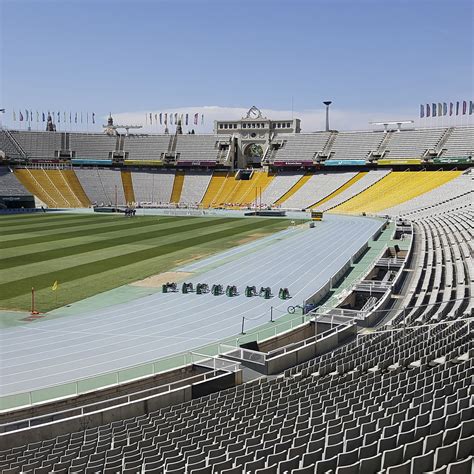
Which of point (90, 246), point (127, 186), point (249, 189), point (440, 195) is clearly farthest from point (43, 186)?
point (440, 195)

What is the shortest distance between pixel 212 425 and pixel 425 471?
550cm

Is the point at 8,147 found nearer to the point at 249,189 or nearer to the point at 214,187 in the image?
the point at 214,187

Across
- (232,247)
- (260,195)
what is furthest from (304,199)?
(232,247)

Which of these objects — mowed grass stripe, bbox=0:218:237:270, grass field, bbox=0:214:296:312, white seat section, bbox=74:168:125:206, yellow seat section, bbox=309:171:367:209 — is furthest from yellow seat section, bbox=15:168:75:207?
yellow seat section, bbox=309:171:367:209

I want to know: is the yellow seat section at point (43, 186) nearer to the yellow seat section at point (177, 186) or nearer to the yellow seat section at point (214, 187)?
the yellow seat section at point (177, 186)

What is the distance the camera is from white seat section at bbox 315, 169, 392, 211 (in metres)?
91.8

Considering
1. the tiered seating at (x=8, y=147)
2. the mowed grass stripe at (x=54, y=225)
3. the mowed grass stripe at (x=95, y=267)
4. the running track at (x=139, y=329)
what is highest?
the tiered seating at (x=8, y=147)

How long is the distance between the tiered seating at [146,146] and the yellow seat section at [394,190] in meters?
45.5

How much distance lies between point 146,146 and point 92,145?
447 inches

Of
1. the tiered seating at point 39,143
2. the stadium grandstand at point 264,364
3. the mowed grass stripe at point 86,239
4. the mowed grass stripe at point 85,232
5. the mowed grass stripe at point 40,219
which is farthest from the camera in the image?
the tiered seating at point 39,143

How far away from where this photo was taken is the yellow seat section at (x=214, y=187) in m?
104

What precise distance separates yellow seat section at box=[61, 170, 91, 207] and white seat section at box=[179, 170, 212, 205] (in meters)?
17.3

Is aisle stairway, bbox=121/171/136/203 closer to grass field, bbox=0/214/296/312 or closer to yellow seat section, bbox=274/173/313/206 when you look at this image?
grass field, bbox=0/214/296/312

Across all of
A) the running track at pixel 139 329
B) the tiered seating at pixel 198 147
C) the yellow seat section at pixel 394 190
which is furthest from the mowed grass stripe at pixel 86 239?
the tiered seating at pixel 198 147
